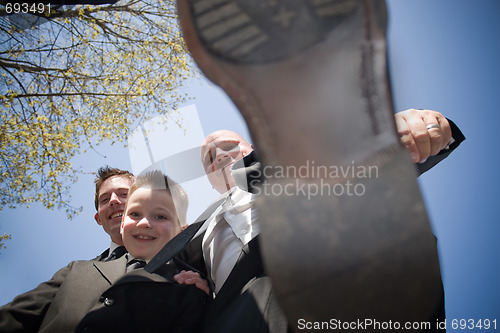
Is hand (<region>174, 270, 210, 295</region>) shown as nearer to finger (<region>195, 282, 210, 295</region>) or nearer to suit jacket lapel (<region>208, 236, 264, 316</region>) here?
finger (<region>195, 282, 210, 295</region>)

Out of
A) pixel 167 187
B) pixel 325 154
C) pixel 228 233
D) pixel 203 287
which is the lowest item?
pixel 203 287

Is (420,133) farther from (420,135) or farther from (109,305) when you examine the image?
(109,305)

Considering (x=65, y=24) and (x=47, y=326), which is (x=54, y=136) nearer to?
(x=65, y=24)

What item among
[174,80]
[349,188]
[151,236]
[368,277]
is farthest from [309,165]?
[174,80]

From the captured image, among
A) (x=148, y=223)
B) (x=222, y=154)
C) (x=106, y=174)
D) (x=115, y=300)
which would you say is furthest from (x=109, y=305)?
(x=106, y=174)

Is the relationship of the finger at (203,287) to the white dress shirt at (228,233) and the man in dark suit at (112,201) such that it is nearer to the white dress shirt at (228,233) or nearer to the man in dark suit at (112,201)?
the white dress shirt at (228,233)

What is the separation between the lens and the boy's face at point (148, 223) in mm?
1262

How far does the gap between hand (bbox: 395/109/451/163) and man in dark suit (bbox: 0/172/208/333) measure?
2.38 ft

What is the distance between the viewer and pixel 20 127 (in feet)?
9.70

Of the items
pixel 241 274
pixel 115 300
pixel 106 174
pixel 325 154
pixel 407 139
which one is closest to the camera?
pixel 325 154

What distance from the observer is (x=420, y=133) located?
31.9 inches

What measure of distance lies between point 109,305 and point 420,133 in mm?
972

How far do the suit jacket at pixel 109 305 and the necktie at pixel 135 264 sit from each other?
6 cm

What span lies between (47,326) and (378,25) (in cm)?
117
